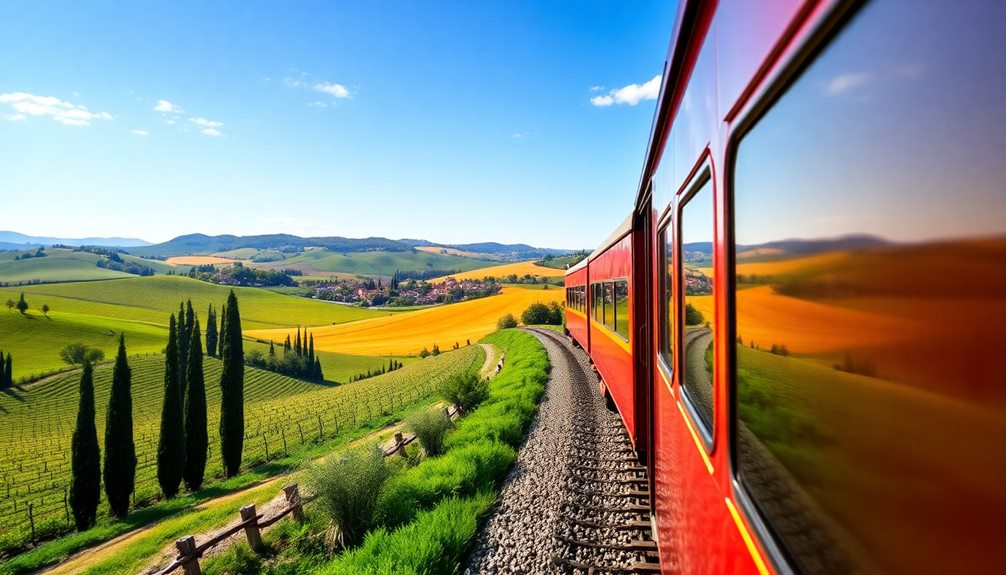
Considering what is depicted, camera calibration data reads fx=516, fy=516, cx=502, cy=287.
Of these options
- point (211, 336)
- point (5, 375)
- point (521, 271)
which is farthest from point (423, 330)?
point (521, 271)

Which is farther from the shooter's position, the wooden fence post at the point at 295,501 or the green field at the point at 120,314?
the green field at the point at 120,314

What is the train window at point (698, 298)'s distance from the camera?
2238 mm

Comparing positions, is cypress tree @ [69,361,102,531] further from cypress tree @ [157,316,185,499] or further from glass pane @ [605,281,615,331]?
glass pane @ [605,281,615,331]

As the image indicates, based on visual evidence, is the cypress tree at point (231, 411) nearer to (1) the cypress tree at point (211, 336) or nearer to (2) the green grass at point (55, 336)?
(2) the green grass at point (55, 336)

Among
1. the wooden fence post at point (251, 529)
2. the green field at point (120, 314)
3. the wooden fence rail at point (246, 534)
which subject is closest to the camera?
the wooden fence rail at point (246, 534)

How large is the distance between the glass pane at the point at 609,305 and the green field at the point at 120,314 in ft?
225

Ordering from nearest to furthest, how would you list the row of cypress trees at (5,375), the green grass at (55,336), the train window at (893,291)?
the train window at (893,291)
the row of cypress trees at (5,375)
the green grass at (55,336)

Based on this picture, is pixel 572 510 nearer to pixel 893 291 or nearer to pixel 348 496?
pixel 348 496

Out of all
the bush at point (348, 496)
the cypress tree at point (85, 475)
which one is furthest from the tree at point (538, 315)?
the bush at point (348, 496)

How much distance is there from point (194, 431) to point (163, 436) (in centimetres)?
158

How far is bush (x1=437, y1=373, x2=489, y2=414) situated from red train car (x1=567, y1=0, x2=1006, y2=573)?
14.0m

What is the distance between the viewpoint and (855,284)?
924 millimetres

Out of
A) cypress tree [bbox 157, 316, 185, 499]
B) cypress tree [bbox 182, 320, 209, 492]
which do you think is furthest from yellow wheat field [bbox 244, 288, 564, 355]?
cypress tree [bbox 157, 316, 185, 499]

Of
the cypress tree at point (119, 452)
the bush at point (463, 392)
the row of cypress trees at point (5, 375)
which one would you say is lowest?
the row of cypress trees at point (5, 375)
